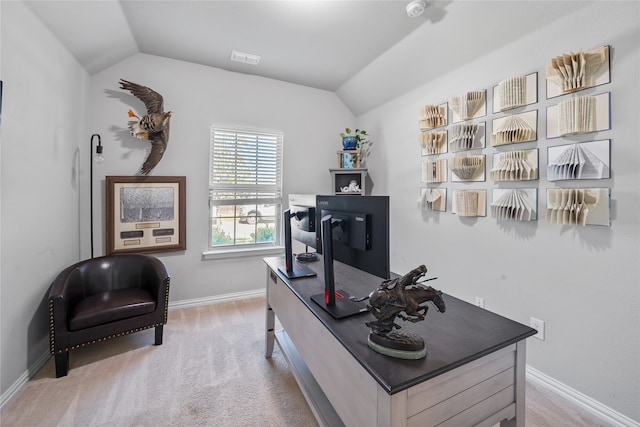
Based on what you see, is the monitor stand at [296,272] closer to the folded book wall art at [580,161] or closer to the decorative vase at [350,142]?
the folded book wall art at [580,161]

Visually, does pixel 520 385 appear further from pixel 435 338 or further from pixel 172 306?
pixel 172 306

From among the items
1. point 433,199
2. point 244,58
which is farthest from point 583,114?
point 244,58

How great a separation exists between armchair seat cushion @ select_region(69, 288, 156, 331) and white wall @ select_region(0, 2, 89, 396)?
295 millimetres

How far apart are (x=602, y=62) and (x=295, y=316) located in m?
2.37

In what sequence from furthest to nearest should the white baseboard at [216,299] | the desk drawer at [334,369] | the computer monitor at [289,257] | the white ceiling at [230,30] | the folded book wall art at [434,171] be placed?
the white baseboard at [216,299] → the folded book wall art at [434,171] → the white ceiling at [230,30] → the computer monitor at [289,257] → the desk drawer at [334,369]

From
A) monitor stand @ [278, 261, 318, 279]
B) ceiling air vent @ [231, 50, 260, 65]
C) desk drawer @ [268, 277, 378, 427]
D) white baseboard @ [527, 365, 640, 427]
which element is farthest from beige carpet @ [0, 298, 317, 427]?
ceiling air vent @ [231, 50, 260, 65]

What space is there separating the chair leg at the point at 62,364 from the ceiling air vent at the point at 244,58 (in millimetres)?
3080

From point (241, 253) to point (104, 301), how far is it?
1.49 metres

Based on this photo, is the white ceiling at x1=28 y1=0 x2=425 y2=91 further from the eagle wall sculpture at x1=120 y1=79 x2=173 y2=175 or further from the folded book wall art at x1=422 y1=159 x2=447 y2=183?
the folded book wall art at x1=422 y1=159 x2=447 y2=183

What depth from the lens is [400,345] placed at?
92 centimetres

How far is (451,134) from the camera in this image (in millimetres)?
2607

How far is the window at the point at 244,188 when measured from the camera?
3393mm

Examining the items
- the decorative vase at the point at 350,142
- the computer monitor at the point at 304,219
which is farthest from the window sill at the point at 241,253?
the computer monitor at the point at 304,219

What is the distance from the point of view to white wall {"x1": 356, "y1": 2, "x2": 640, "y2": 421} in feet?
5.08
